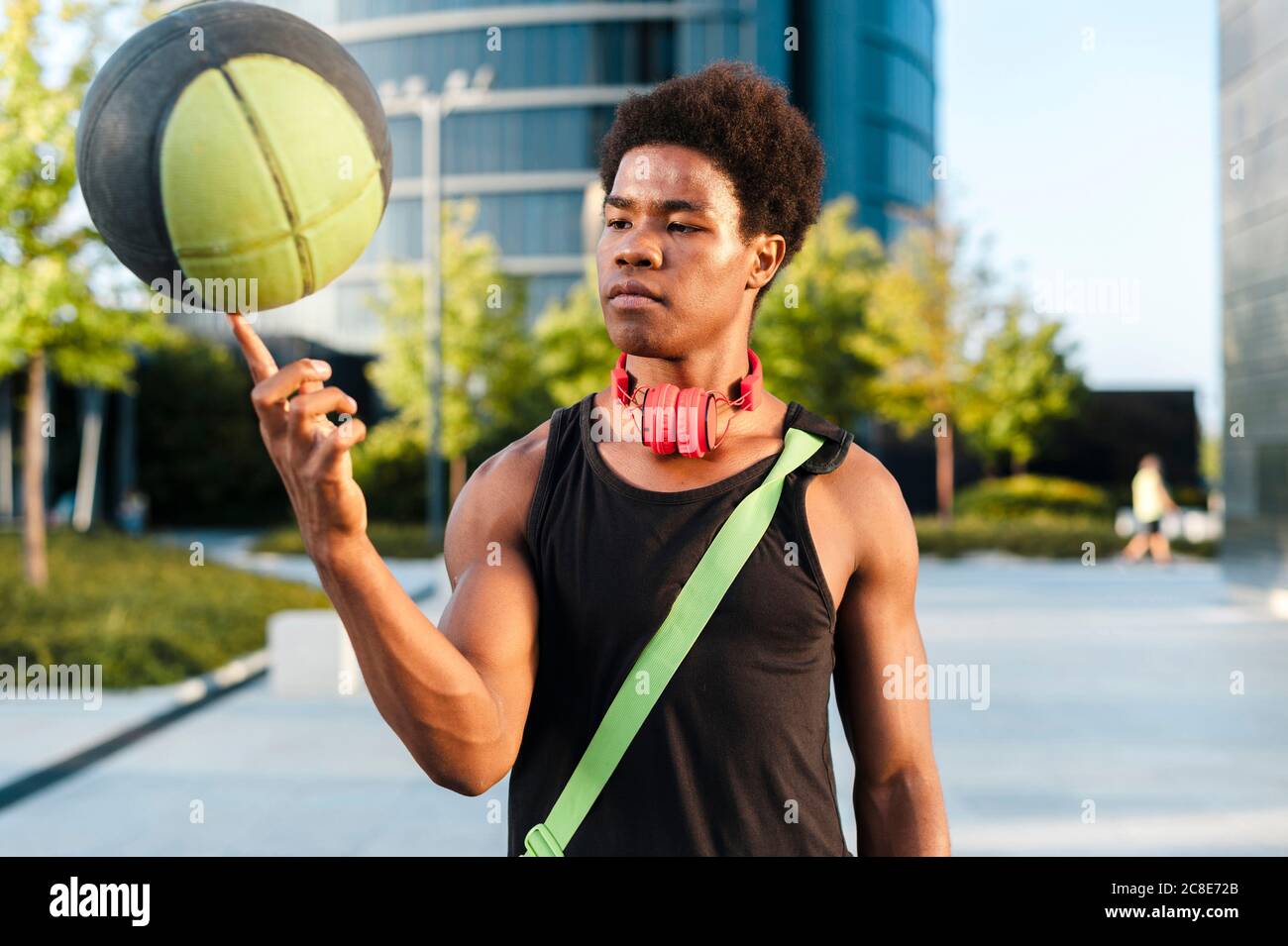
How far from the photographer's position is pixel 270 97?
2.02m

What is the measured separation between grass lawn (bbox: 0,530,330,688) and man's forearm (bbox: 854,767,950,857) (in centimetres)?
993

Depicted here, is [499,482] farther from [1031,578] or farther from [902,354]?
[902,354]

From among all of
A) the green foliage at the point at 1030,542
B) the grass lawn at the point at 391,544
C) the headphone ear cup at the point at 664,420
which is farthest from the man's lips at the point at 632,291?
the green foliage at the point at 1030,542

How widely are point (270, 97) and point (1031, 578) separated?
22388 mm

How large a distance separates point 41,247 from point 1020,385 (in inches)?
927

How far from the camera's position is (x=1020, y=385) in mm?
32781

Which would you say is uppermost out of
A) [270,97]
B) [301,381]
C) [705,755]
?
[270,97]

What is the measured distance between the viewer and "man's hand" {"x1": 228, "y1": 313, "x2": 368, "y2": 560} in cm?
165

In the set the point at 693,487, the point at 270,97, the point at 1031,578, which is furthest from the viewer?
the point at 1031,578

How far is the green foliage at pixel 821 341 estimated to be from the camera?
33.0 metres

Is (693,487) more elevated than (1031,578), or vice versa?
(693,487)

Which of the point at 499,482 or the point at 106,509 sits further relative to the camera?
the point at 106,509

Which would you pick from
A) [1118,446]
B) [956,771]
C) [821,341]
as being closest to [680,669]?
[956,771]
